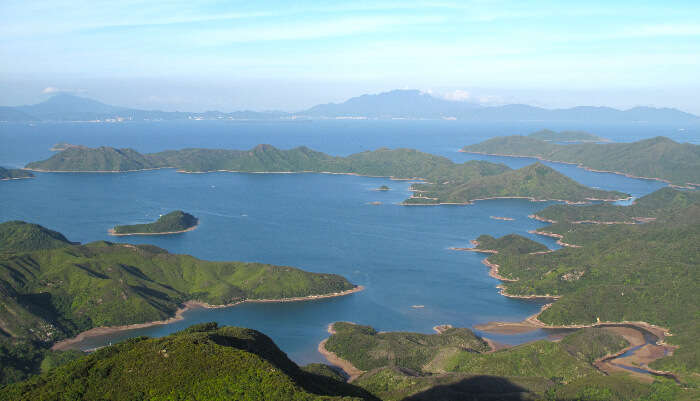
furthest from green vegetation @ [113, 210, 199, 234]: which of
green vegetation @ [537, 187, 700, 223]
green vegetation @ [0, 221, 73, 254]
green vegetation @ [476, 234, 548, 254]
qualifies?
green vegetation @ [537, 187, 700, 223]

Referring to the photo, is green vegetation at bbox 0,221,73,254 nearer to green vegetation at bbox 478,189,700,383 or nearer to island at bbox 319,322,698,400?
island at bbox 319,322,698,400

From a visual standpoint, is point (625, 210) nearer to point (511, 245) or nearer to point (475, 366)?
point (511, 245)

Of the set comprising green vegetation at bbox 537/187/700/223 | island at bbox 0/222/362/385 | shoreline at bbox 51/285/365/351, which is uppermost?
green vegetation at bbox 537/187/700/223

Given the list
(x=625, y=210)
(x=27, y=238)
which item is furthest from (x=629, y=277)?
(x=27, y=238)

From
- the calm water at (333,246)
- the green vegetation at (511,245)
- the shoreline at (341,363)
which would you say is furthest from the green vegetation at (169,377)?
Result: the green vegetation at (511,245)

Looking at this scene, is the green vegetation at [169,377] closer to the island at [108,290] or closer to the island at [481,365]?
the island at [481,365]
